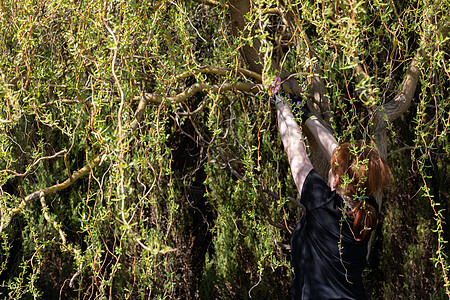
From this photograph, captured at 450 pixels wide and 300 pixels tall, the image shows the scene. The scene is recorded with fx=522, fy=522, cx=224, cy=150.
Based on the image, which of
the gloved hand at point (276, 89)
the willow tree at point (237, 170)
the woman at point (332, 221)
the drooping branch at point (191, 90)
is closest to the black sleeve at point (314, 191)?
the woman at point (332, 221)

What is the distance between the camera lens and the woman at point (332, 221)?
194 centimetres

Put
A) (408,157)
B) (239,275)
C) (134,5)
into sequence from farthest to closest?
(239,275)
(408,157)
(134,5)

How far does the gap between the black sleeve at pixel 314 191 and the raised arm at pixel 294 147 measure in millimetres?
37

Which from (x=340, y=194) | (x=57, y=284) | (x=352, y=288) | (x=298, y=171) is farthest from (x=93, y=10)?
(x=57, y=284)

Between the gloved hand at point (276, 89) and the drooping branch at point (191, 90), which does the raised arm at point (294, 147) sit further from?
the drooping branch at point (191, 90)

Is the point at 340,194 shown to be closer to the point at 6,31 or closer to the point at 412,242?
the point at 6,31

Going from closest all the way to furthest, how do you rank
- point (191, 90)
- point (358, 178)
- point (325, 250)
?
point (358, 178) < point (325, 250) < point (191, 90)

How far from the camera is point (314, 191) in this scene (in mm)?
1981

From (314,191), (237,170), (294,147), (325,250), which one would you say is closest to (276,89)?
(294,147)

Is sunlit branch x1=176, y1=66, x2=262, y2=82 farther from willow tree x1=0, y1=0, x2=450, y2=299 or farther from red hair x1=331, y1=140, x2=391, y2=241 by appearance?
red hair x1=331, y1=140, x2=391, y2=241

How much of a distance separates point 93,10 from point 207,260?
7.91ft

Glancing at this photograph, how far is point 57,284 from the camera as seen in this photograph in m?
4.22

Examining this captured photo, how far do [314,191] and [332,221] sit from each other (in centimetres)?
13

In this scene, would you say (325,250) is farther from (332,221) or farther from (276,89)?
(276,89)
